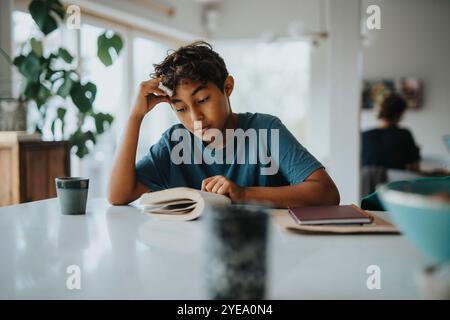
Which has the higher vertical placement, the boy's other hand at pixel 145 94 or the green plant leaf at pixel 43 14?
the green plant leaf at pixel 43 14

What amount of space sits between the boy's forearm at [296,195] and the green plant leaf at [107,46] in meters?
1.67

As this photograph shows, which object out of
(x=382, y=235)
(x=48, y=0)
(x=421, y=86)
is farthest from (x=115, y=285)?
(x=421, y=86)

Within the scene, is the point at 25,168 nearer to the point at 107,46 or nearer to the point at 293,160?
the point at 107,46

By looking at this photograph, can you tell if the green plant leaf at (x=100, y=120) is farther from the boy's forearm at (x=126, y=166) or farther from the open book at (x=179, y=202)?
the open book at (x=179, y=202)

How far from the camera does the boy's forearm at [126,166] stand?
4.41 feet

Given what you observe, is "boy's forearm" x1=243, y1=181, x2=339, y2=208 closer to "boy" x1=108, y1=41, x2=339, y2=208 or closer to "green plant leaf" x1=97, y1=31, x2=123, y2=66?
"boy" x1=108, y1=41, x2=339, y2=208

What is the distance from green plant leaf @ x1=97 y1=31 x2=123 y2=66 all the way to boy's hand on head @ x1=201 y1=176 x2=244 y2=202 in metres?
1.65

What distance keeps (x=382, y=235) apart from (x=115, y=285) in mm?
516

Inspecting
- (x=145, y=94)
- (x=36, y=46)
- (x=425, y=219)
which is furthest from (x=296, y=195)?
(x=36, y=46)

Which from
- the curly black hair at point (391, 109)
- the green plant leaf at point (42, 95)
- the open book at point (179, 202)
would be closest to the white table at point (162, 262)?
the open book at point (179, 202)

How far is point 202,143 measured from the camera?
1.56m

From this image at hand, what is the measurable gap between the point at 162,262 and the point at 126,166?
0.74 metres

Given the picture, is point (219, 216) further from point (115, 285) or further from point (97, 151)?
point (97, 151)

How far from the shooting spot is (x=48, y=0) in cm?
258
